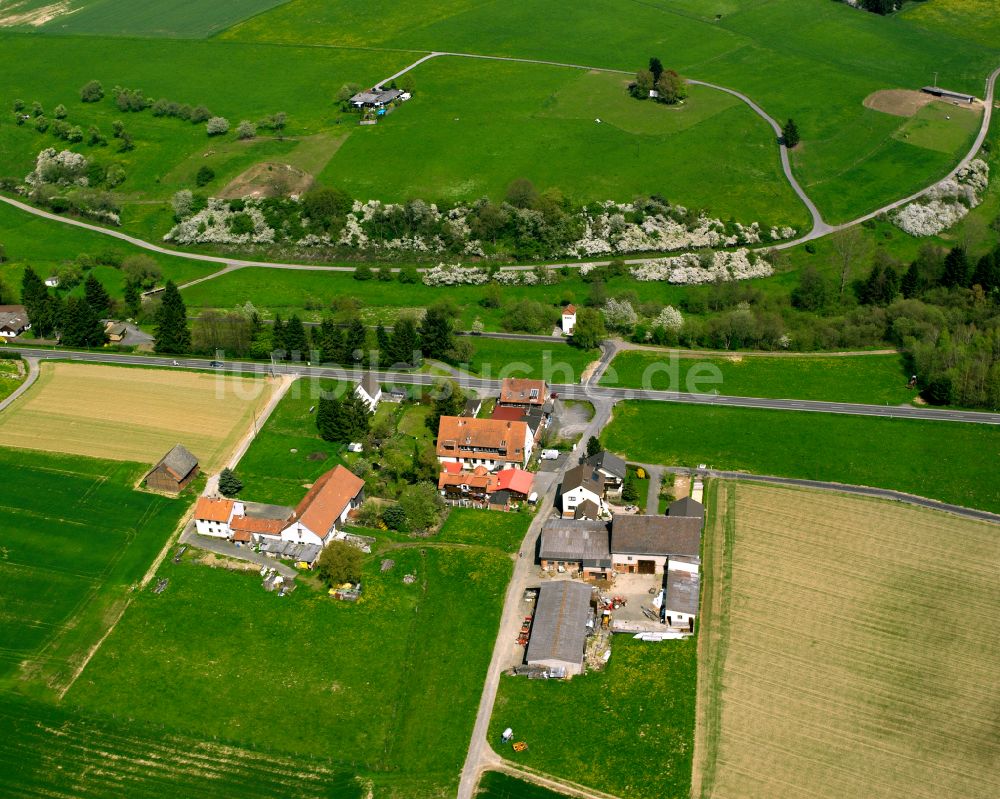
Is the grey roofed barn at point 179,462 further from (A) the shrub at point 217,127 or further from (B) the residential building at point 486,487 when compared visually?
(A) the shrub at point 217,127

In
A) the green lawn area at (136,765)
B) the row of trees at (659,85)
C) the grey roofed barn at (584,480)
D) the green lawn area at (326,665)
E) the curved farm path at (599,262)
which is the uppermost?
the row of trees at (659,85)

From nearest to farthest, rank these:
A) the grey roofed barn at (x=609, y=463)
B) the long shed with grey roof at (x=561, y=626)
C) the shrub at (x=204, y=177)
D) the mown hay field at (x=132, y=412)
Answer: the long shed with grey roof at (x=561, y=626)
the grey roofed barn at (x=609, y=463)
the mown hay field at (x=132, y=412)
the shrub at (x=204, y=177)

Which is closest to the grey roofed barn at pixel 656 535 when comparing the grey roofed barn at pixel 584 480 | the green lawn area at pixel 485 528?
the grey roofed barn at pixel 584 480

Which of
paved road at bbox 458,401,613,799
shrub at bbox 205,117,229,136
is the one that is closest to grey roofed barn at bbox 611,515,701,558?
paved road at bbox 458,401,613,799

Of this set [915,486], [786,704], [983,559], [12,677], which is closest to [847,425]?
[915,486]

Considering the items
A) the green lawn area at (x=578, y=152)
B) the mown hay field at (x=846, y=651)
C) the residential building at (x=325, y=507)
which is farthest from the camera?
the green lawn area at (x=578, y=152)

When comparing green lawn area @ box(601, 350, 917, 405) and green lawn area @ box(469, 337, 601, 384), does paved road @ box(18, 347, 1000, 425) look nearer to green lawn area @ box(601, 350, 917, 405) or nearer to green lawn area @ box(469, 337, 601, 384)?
green lawn area @ box(601, 350, 917, 405)

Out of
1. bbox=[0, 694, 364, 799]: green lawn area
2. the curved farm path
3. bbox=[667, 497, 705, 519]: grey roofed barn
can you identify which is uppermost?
bbox=[667, 497, 705, 519]: grey roofed barn
